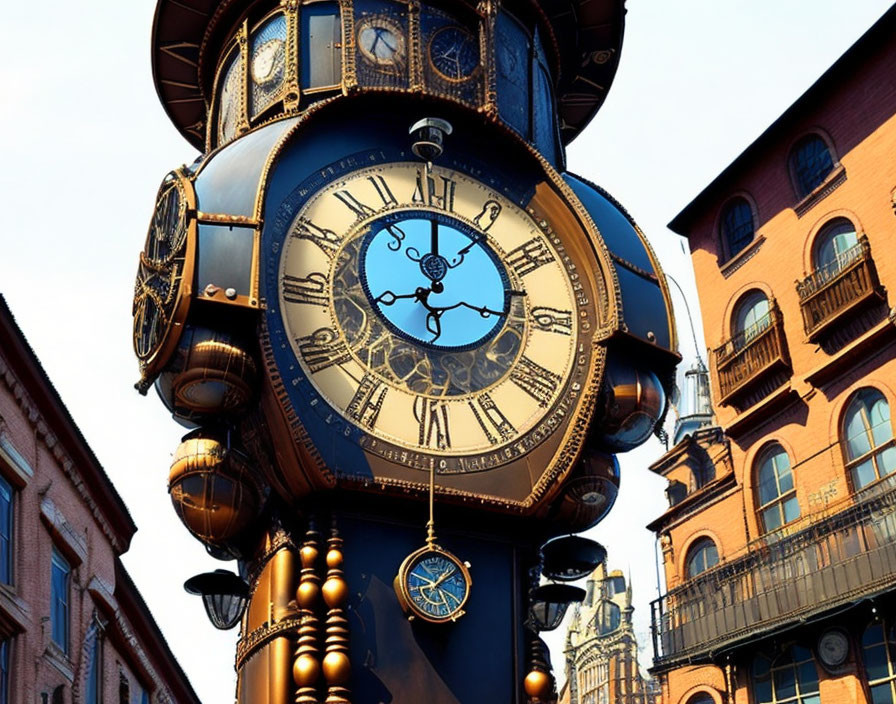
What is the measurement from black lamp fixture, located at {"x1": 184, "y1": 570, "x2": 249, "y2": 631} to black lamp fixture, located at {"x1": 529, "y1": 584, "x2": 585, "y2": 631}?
1.73 m

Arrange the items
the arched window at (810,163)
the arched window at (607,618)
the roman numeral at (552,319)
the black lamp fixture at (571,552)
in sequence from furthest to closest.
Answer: the arched window at (607,618) → the arched window at (810,163) → the roman numeral at (552,319) → the black lamp fixture at (571,552)

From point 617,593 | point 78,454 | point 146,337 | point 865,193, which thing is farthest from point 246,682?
point 617,593

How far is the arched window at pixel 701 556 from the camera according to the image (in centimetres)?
2403

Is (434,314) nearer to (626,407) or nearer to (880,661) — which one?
(626,407)

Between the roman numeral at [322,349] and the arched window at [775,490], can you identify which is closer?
the roman numeral at [322,349]

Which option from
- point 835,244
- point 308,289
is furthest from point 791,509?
point 308,289

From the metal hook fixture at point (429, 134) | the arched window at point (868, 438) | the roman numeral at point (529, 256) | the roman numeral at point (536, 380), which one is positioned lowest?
the roman numeral at point (536, 380)

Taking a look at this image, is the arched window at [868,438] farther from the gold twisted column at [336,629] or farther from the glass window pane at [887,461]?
the gold twisted column at [336,629]

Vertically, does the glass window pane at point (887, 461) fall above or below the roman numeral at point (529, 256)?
above

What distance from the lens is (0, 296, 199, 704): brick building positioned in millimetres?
16656

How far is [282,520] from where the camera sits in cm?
800

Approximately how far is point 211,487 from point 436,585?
4.36 ft

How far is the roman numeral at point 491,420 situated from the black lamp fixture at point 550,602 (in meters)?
0.89

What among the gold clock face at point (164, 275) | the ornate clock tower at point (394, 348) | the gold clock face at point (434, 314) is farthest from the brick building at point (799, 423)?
the gold clock face at point (164, 275)
